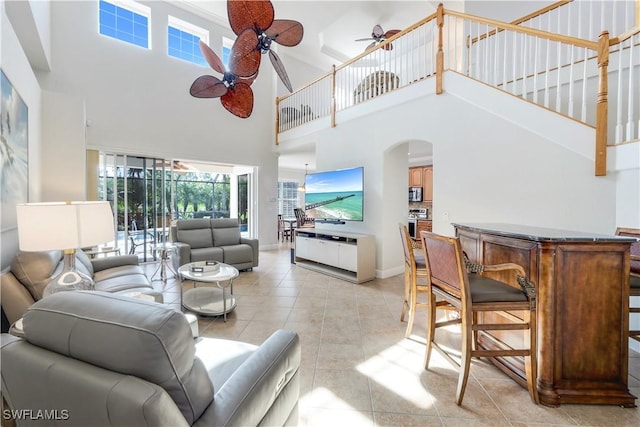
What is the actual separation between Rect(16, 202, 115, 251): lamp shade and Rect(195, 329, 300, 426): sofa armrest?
49.7 inches

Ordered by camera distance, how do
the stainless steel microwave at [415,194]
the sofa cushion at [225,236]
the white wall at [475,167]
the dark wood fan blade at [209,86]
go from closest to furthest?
1. the white wall at [475,167]
2. the dark wood fan blade at [209,86]
3. the sofa cushion at [225,236]
4. the stainless steel microwave at [415,194]

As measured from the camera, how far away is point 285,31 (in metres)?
2.61

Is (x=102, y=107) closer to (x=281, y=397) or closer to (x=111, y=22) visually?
(x=111, y=22)

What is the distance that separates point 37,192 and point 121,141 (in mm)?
2318

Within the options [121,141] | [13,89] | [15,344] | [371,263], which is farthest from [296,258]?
[15,344]

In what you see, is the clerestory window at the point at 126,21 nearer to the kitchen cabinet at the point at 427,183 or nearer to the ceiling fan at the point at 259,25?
the ceiling fan at the point at 259,25

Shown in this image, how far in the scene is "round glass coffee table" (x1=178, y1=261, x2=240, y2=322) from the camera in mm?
2867

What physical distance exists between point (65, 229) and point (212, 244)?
3.36 metres

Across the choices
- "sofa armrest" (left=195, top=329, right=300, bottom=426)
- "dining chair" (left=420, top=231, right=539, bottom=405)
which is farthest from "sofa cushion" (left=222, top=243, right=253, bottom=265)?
"dining chair" (left=420, top=231, right=539, bottom=405)

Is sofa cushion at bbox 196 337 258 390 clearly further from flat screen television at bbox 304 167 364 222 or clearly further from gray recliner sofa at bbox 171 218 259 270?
flat screen television at bbox 304 167 364 222

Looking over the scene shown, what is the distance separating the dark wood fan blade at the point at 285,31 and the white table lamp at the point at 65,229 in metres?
2.07

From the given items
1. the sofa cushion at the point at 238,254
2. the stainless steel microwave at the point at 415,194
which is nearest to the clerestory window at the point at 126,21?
the sofa cushion at the point at 238,254

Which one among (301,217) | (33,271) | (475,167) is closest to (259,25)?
(33,271)

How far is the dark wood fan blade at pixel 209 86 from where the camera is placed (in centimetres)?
298
